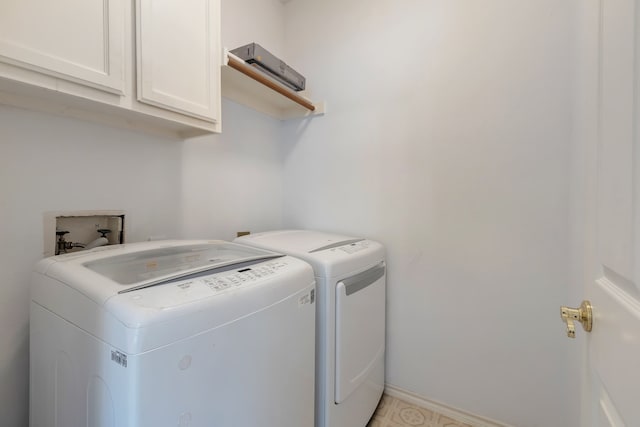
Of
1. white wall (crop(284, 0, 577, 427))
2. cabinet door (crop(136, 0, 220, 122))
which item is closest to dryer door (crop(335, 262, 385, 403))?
white wall (crop(284, 0, 577, 427))

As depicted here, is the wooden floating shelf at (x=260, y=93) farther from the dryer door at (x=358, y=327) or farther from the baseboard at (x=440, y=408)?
the baseboard at (x=440, y=408)

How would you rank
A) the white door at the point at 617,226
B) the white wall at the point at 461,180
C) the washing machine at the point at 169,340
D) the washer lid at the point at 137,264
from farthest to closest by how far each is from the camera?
the white wall at the point at 461,180, the washer lid at the point at 137,264, the washing machine at the point at 169,340, the white door at the point at 617,226

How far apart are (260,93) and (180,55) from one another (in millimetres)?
709

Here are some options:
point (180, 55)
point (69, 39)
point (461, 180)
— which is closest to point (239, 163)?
point (180, 55)

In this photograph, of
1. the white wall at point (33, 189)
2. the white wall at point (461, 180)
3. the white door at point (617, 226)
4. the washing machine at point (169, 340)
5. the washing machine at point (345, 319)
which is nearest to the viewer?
the white door at point (617, 226)

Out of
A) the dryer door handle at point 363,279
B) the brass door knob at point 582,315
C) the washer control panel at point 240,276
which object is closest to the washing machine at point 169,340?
the washer control panel at point 240,276

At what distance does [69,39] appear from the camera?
78 cm

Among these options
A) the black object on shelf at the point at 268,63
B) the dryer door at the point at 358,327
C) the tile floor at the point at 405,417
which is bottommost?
the tile floor at the point at 405,417

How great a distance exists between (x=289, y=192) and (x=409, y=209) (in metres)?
0.90

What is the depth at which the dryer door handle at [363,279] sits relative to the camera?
120cm

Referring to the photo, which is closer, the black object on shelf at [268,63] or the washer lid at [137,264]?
the washer lid at [137,264]

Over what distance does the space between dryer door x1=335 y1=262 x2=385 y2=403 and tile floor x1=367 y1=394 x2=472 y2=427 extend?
300 mm

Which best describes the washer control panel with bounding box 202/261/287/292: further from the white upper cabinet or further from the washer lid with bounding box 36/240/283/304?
the white upper cabinet

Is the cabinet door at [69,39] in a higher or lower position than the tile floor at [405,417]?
higher
